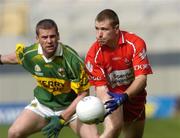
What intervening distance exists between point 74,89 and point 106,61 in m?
0.62

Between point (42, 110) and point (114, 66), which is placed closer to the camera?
point (114, 66)

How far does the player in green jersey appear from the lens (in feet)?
30.3

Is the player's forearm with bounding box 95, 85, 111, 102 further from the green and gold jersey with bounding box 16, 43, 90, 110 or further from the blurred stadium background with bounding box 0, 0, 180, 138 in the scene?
the blurred stadium background with bounding box 0, 0, 180, 138

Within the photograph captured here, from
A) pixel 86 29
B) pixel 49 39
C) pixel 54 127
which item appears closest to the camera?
pixel 49 39

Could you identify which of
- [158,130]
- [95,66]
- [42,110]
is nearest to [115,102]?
[95,66]

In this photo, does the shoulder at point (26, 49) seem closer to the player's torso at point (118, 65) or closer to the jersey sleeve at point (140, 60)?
the player's torso at point (118, 65)

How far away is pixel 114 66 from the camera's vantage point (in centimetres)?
962

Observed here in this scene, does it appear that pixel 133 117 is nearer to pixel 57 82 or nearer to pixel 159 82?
pixel 57 82

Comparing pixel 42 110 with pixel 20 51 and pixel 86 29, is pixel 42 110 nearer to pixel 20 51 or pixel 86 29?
pixel 20 51

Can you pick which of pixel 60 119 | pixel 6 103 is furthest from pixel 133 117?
pixel 6 103

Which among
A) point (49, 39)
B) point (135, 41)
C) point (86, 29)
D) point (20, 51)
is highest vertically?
point (49, 39)

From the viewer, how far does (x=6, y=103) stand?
2470cm

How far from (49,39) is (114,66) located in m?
1.06

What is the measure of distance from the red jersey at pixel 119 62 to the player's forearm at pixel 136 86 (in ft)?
0.25
